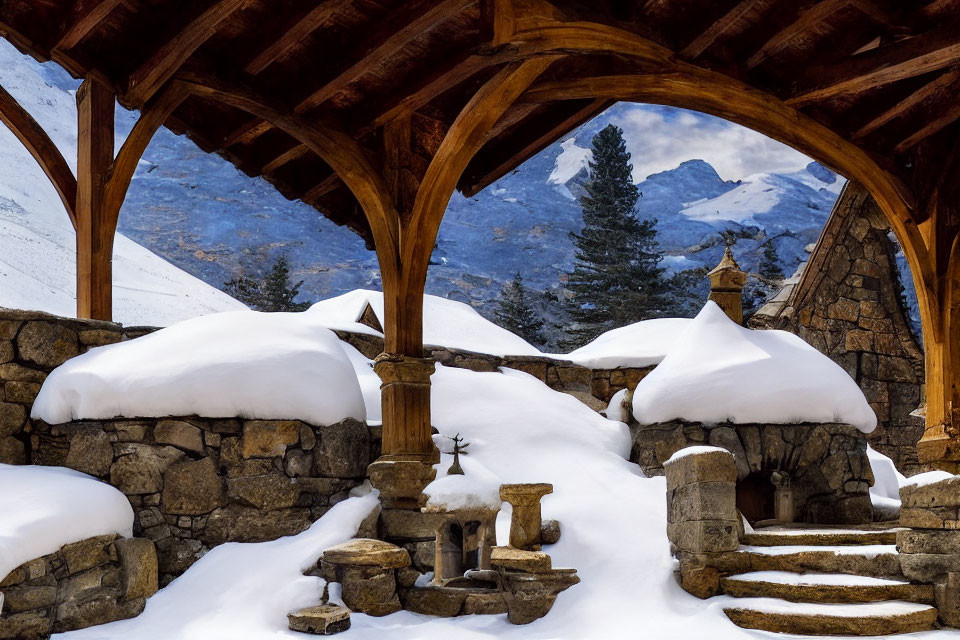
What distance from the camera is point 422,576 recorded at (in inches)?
299

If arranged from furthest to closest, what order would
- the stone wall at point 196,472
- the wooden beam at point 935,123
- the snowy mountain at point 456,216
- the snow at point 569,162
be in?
the snow at point 569,162 → the snowy mountain at point 456,216 → the wooden beam at point 935,123 → the stone wall at point 196,472

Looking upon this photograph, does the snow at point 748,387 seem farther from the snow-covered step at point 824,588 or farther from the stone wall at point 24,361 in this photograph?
the stone wall at point 24,361

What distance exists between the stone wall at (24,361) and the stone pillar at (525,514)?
4012 millimetres

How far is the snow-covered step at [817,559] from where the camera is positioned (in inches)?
268

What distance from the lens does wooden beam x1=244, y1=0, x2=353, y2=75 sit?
715 cm

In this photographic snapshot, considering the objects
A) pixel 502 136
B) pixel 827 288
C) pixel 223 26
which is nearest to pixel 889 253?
pixel 827 288

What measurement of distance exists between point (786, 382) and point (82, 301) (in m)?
6.90

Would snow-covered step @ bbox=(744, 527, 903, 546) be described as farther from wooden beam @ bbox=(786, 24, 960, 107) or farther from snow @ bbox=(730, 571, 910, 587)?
wooden beam @ bbox=(786, 24, 960, 107)

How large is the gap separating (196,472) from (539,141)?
466 centimetres

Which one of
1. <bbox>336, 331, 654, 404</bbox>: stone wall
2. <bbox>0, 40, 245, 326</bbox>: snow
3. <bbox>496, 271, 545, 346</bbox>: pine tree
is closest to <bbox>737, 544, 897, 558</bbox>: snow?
<bbox>336, 331, 654, 404</bbox>: stone wall

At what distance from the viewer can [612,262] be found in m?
28.3

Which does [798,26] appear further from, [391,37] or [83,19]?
[83,19]

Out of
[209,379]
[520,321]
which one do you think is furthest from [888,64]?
[520,321]

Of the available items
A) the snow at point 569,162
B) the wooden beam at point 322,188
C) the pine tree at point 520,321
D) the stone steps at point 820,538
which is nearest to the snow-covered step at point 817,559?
the stone steps at point 820,538
